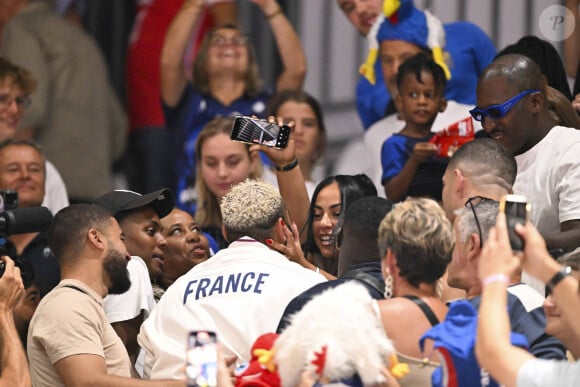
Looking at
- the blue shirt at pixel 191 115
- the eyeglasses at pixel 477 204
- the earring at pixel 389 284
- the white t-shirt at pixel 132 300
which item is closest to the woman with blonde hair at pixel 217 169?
the blue shirt at pixel 191 115

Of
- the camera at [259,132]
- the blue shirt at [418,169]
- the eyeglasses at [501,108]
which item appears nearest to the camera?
the eyeglasses at [501,108]

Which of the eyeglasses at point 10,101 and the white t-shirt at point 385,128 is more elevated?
the eyeglasses at point 10,101

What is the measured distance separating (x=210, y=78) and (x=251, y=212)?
2.52 metres

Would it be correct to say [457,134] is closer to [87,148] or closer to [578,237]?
[578,237]

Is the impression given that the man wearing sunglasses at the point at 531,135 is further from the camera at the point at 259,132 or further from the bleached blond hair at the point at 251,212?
the bleached blond hair at the point at 251,212

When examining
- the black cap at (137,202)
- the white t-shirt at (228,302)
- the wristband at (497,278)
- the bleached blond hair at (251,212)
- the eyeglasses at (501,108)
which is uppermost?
the eyeglasses at (501,108)

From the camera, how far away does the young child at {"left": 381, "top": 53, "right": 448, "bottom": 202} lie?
7.29 m

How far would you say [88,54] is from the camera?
9.70 metres

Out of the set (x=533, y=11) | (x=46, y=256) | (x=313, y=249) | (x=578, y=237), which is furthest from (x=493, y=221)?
(x=533, y=11)

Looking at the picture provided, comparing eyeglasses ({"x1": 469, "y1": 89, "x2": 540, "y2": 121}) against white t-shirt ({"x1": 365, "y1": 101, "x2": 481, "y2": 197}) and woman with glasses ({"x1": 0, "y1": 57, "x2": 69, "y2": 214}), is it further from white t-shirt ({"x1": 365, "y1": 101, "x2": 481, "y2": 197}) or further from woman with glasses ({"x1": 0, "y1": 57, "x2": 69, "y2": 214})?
woman with glasses ({"x1": 0, "y1": 57, "x2": 69, "y2": 214})

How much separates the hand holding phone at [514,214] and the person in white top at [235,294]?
1.22m

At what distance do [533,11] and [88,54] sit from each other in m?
2.95

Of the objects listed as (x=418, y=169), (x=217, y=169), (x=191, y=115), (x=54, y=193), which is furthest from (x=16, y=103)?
(x=418, y=169)

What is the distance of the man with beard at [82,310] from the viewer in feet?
19.5
